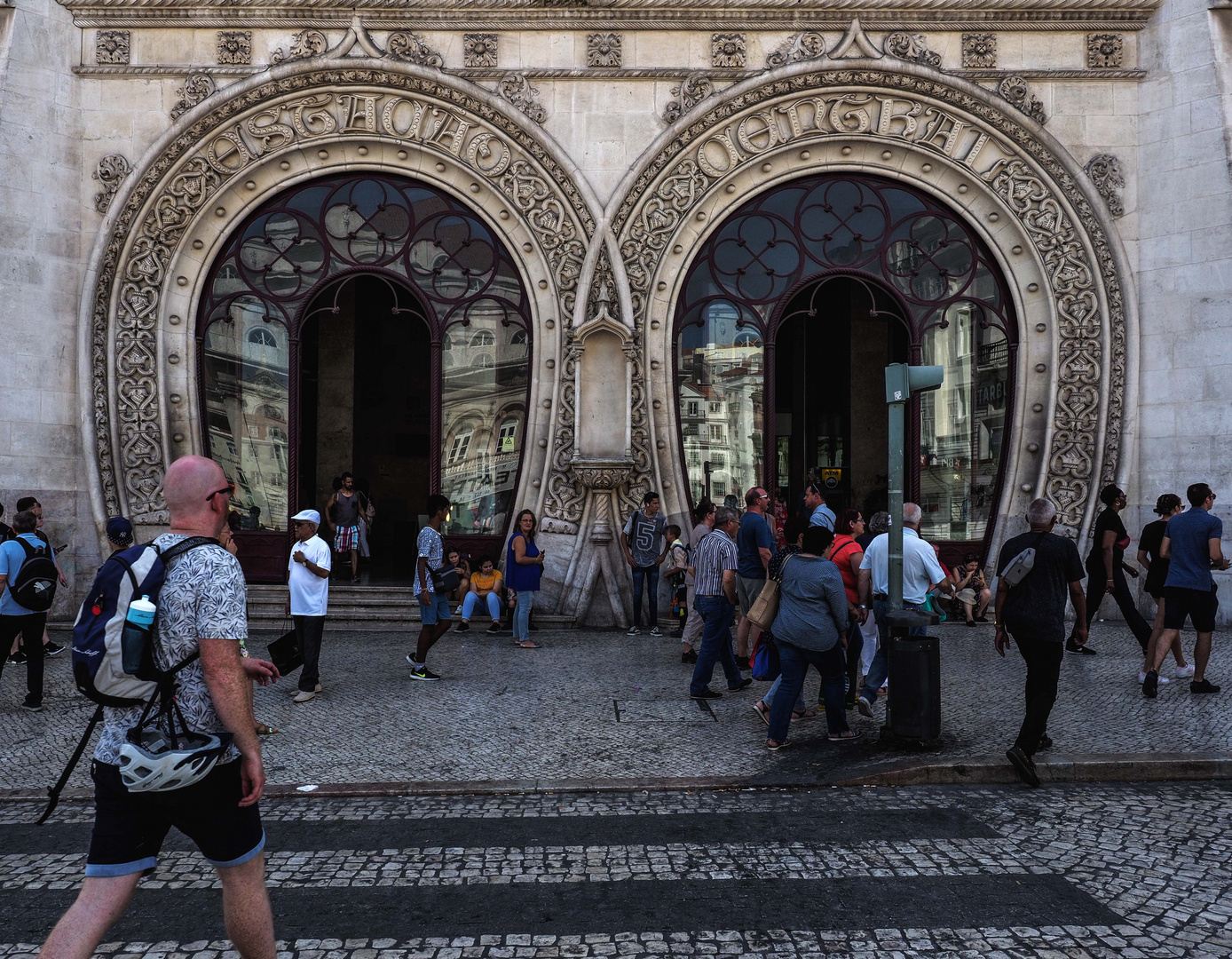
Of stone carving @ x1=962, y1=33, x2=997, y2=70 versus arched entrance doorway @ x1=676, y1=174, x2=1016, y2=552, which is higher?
stone carving @ x1=962, y1=33, x2=997, y2=70

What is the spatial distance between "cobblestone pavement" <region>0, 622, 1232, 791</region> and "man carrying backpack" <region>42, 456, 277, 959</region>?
320 cm

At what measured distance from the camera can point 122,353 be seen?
13648 mm

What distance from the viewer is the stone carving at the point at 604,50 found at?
1380 centimetres

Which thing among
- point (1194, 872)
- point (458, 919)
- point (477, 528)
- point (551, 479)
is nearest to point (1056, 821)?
point (1194, 872)

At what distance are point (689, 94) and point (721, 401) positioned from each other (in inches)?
170

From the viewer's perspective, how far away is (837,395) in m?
22.7

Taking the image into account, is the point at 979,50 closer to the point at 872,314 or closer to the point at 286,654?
the point at 872,314

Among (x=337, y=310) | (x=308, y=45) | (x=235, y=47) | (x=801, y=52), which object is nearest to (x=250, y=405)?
(x=337, y=310)

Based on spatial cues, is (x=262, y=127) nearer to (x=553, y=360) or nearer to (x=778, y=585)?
(x=553, y=360)

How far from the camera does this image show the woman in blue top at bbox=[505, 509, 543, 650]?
11883mm

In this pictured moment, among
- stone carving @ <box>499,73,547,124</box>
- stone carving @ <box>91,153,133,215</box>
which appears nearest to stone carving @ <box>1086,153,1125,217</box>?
stone carving @ <box>499,73,547,124</box>

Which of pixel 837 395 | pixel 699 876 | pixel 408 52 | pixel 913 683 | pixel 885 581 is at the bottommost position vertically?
pixel 699 876

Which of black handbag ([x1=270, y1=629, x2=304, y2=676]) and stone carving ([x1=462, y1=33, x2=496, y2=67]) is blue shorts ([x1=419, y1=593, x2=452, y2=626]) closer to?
black handbag ([x1=270, y1=629, x2=304, y2=676])

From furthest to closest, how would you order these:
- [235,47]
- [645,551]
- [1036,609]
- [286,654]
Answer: [235,47] → [645,551] → [1036,609] → [286,654]
